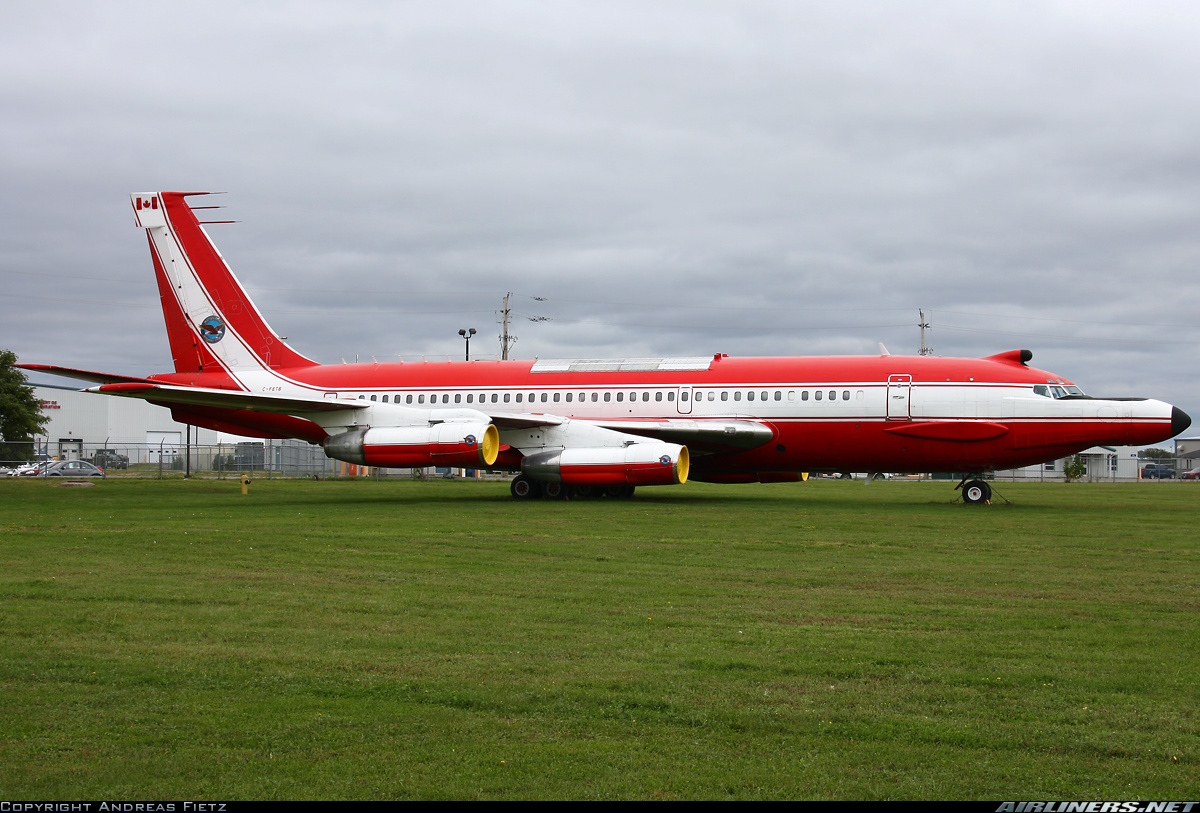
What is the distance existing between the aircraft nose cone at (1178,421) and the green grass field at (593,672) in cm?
1054

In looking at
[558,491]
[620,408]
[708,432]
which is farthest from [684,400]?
[558,491]

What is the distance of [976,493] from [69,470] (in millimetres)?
40289

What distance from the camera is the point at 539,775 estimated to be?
4.87 m

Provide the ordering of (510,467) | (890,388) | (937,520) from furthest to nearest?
(510,467), (890,388), (937,520)

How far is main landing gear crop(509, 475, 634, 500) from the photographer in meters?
27.1

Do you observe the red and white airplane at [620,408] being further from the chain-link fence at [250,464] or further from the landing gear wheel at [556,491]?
the chain-link fence at [250,464]

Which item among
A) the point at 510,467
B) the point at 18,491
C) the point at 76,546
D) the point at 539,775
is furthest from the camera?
the point at 18,491

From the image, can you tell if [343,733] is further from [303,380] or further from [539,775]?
[303,380]

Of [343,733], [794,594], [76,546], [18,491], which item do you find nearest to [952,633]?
[794,594]

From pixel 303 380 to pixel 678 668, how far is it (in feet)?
83.1

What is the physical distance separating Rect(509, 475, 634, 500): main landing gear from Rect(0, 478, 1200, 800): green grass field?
12920 mm

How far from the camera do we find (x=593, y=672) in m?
6.75

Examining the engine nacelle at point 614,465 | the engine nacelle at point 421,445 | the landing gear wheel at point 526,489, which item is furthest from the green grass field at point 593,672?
the landing gear wheel at point 526,489

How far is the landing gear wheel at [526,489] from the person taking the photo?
2734 centimetres
